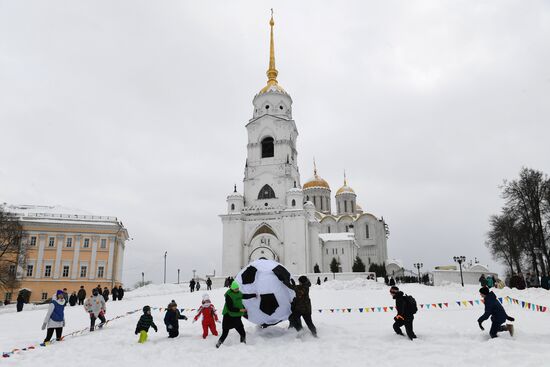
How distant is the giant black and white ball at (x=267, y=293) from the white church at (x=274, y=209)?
1396 inches

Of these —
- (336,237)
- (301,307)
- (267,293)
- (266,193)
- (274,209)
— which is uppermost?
(266,193)

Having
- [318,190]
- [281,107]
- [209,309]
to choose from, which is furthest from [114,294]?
[318,190]

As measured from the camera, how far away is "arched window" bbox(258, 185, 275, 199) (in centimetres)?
5106

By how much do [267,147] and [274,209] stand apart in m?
9.26

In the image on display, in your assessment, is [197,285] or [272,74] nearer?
[197,285]

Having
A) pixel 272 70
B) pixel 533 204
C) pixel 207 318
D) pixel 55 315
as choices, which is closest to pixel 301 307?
pixel 207 318

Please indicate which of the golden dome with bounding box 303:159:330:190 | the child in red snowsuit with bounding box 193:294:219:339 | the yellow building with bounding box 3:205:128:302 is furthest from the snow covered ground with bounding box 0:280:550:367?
the golden dome with bounding box 303:159:330:190

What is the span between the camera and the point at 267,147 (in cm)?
5403

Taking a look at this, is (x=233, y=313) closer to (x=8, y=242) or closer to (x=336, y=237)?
(x=8, y=242)

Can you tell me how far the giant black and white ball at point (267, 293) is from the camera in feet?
32.8

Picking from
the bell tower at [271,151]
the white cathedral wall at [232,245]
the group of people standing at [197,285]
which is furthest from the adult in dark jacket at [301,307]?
the bell tower at [271,151]

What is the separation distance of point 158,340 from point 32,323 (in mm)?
8535

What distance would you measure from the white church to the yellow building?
12.8 meters

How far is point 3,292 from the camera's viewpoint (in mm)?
40250
